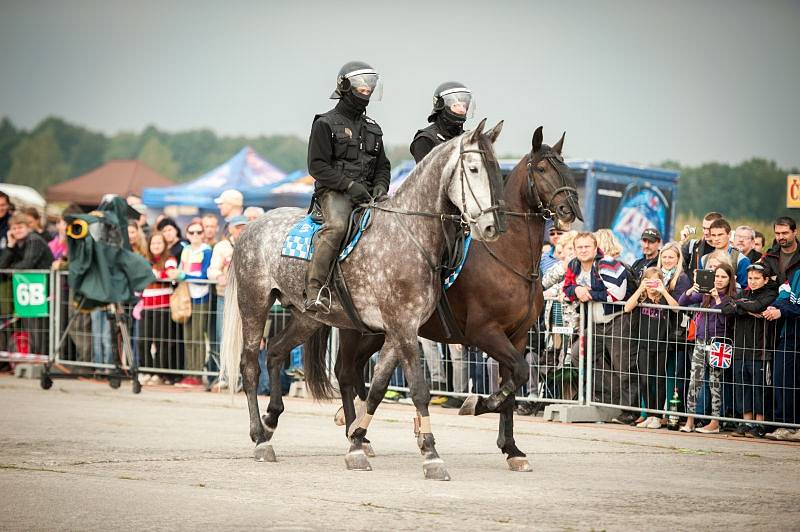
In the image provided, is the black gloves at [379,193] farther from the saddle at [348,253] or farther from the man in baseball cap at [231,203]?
the man in baseball cap at [231,203]

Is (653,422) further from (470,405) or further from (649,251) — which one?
(470,405)

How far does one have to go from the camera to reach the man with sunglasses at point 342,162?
995 cm

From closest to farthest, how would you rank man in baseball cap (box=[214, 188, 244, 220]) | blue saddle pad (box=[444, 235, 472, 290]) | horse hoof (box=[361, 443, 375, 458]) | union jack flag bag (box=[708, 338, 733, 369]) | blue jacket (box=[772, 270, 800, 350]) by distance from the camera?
1. blue saddle pad (box=[444, 235, 472, 290])
2. horse hoof (box=[361, 443, 375, 458])
3. blue jacket (box=[772, 270, 800, 350])
4. union jack flag bag (box=[708, 338, 733, 369])
5. man in baseball cap (box=[214, 188, 244, 220])

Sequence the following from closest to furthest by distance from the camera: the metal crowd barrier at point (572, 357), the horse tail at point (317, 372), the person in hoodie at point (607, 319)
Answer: the horse tail at point (317, 372)
the metal crowd barrier at point (572, 357)
the person in hoodie at point (607, 319)

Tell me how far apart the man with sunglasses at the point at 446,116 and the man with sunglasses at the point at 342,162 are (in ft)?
1.71

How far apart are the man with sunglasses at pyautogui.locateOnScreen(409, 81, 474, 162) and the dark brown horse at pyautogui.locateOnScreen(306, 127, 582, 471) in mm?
682

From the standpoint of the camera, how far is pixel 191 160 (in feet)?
255

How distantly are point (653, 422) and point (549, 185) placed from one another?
13.1ft

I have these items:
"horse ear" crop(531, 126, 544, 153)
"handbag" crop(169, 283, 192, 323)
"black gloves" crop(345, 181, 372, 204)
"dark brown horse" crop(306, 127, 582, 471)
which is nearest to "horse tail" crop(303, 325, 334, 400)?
"dark brown horse" crop(306, 127, 582, 471)

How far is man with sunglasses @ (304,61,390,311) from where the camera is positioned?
9.95 metres

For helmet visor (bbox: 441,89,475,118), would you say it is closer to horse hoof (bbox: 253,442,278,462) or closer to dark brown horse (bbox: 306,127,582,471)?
dark brown horse (bbox: 306,127,582,471)

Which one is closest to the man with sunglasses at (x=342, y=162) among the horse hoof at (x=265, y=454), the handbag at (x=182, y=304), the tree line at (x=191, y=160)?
the horse hoof at (x=265, y=454)

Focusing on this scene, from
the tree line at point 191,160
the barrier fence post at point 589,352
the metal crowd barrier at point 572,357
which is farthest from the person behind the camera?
the tree line at point 191,160

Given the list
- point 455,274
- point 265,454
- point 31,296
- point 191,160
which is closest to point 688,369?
point 455,274
